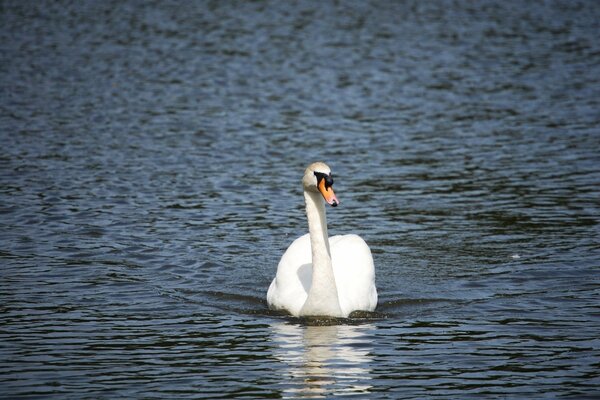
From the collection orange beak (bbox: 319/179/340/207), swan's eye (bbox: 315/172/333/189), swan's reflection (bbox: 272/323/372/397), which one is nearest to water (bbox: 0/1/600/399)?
swan's reflection (bbox: 272/323/372/397)

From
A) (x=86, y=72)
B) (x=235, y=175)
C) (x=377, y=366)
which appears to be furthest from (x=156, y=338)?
(x=86, y=72)

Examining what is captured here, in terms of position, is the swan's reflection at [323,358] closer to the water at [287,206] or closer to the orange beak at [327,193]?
the water at [287,206]

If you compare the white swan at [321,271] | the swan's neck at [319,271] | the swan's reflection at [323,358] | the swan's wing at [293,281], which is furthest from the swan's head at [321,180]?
the swan's reflection at [323,358]

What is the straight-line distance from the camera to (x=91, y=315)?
11531 mm

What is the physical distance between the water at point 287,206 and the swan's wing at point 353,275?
232 mm

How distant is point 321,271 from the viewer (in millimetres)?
11422

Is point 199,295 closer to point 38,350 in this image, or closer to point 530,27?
point 38,350

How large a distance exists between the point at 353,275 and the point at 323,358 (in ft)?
6.91

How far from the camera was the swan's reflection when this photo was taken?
9258 millimetres

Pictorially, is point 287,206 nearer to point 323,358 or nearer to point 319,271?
point 319,271

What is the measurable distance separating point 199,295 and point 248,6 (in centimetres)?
2881

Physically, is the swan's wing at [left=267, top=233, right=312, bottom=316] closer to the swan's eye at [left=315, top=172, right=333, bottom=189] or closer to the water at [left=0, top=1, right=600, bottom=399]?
the water at [left=0, top=1, right=600, bottom=399]

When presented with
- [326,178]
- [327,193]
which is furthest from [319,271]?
[326,178]

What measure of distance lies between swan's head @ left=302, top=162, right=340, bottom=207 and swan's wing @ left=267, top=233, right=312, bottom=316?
1.13 metres
